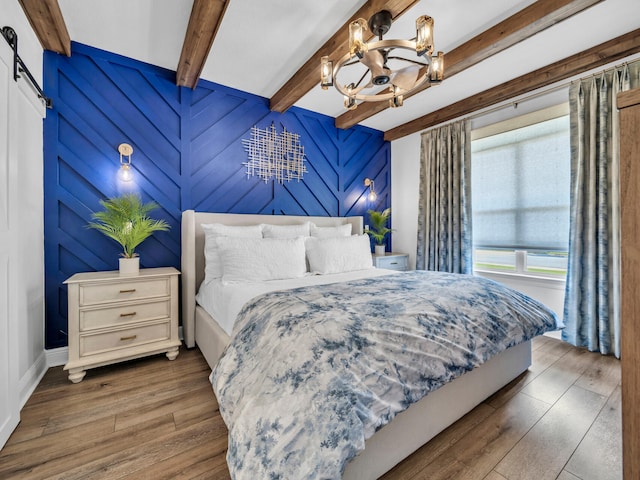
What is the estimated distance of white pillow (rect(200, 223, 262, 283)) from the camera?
99.3 inches

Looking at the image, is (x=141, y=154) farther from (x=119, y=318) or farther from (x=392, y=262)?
(x=392, y=262)

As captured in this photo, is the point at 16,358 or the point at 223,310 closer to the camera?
the point at 16,358

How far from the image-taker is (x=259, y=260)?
2346 millimetres

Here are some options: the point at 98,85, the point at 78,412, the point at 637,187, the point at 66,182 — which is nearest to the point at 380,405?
Result: the point at 637,187

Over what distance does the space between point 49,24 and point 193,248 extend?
1857 mm

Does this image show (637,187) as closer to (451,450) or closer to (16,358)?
(451,450)

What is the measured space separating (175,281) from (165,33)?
201 cm

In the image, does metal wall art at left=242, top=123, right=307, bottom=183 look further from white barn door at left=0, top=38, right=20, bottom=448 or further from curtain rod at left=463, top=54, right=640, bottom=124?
curtain rod at left=463, top=54, right=640, bottom=124

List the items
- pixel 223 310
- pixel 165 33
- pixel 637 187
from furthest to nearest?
pixel 165 33 < pixel 223 310 < pixel 637 187

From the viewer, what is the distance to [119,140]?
2539 millimetres

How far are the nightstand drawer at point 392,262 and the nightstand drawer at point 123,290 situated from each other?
252cm

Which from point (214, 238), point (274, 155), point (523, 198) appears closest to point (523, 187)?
point (523, 198)

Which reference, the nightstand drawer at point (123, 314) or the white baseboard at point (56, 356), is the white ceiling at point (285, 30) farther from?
the white baseboard at point (56, 356)

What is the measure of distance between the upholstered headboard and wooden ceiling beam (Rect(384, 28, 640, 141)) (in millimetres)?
2412
